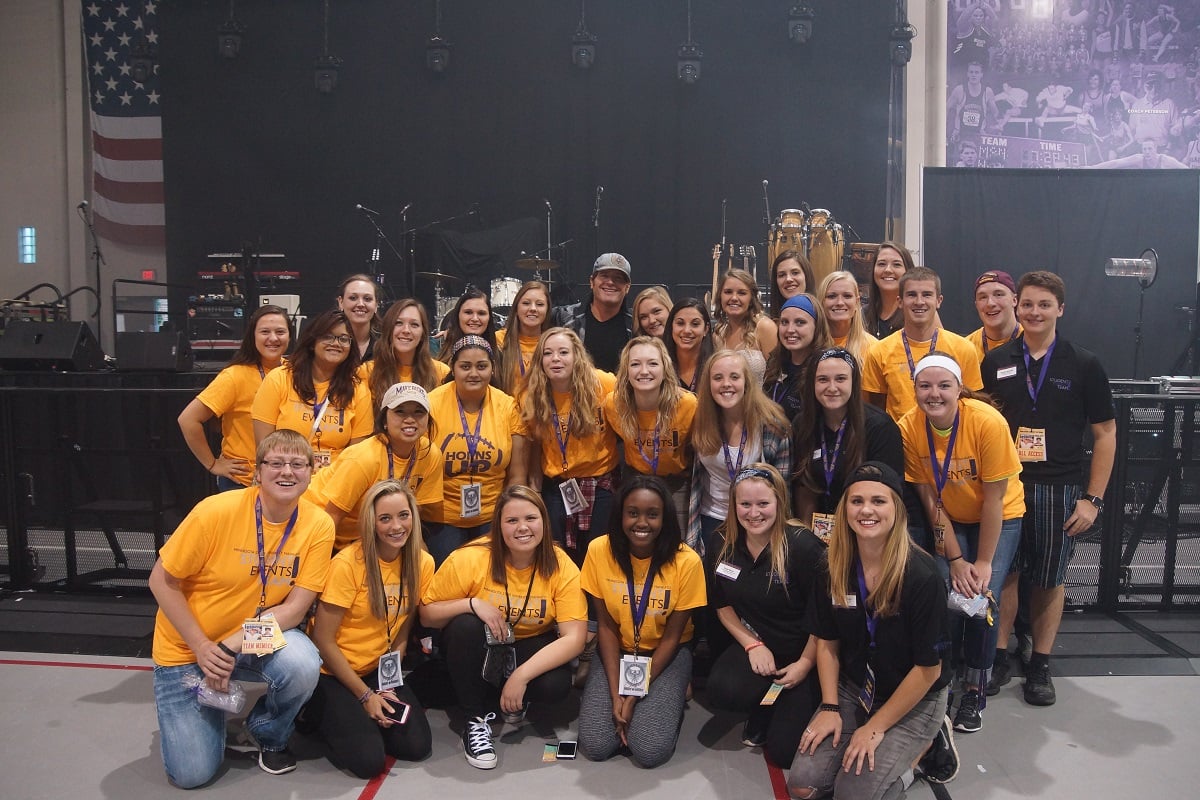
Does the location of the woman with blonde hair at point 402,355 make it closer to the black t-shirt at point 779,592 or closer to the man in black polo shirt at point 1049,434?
the black t-shirt at point 779,592

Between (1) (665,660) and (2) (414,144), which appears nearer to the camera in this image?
(1) (665,660)

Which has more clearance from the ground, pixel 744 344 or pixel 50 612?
pixel 744 344

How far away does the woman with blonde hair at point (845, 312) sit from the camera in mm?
3773

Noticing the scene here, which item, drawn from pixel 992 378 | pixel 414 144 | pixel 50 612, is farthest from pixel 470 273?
pixel 992 378

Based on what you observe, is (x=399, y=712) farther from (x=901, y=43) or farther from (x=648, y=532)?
(x=901, y=43)

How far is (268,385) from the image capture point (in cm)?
355

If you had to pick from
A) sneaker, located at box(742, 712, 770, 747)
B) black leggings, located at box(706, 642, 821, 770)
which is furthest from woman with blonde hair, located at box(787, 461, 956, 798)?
sneaker, located at box(742, 712, 770, 747)

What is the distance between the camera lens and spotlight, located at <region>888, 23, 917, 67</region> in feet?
31.9

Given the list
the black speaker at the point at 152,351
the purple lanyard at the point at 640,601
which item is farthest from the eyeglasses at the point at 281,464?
the black speaker at the point at 152,351

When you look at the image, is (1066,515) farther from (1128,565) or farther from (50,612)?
(50,612)

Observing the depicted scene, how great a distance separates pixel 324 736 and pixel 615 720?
1072 millimetres

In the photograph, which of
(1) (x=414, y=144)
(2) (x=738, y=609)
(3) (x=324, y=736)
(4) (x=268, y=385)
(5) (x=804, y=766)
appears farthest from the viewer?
(1) (x=414, y=144)

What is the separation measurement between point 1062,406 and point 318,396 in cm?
319

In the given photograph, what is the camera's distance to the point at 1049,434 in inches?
135
